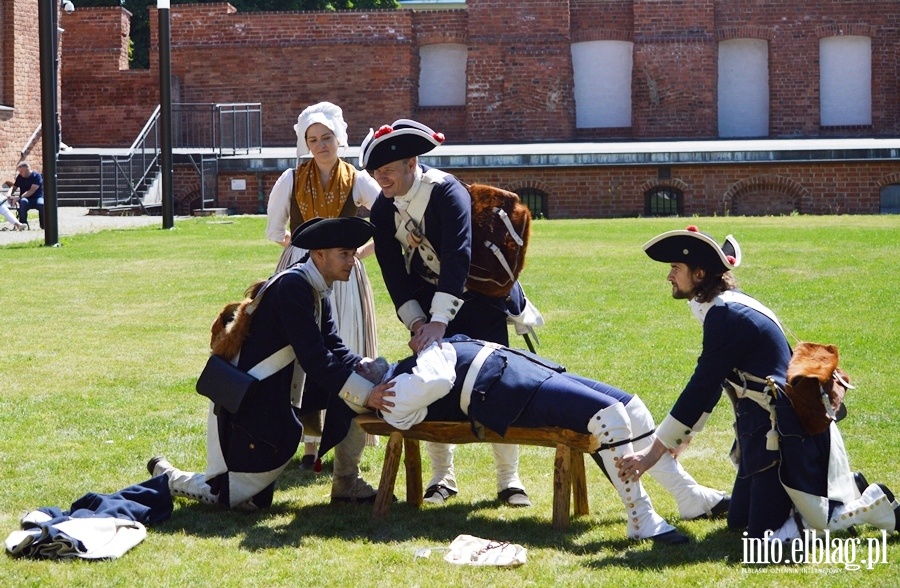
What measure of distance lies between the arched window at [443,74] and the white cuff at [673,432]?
30.2 m

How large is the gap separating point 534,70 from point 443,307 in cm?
2864

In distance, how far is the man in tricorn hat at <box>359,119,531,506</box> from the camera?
19.3 ft

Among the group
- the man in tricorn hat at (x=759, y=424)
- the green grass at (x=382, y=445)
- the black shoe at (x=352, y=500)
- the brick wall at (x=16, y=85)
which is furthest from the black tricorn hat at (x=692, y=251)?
the brick wall at (x=16, y=85)

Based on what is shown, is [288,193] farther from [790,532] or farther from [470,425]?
[790,532]

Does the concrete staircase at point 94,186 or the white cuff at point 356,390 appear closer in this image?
the white cuff at point 356,390

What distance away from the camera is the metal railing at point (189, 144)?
28094 mm

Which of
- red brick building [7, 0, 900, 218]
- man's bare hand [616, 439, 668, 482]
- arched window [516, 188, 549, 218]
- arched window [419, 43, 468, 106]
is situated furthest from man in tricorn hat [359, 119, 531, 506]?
arched window [419, 43, 468, 106]

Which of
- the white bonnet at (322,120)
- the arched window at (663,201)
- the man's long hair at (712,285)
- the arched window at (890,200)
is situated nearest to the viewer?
the man's long hair at (712,285)

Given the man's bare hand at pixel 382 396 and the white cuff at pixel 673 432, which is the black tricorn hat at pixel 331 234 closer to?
the man's bare hand at pixel 382 396

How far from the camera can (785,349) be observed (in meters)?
5.34

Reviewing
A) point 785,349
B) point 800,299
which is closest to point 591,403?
point 785,349

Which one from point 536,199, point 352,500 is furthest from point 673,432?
point 536,199

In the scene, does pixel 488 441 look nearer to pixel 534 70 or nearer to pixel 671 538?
pixel 671 538

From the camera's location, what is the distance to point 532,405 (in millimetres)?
5512
